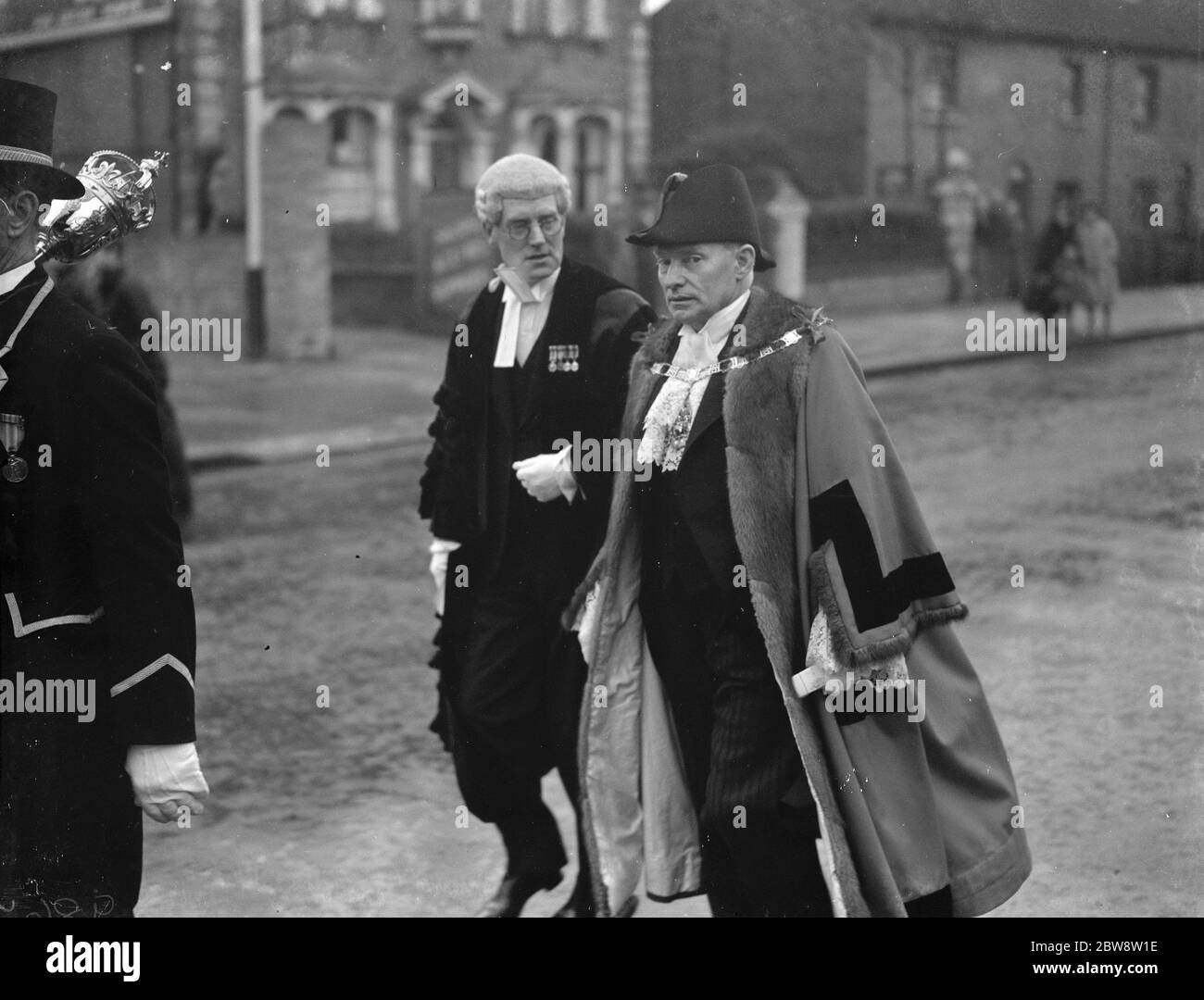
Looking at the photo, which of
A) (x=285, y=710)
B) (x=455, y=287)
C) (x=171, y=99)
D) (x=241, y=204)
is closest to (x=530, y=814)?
(x=285, y=710)

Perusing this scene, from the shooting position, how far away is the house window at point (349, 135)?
13.5 meters

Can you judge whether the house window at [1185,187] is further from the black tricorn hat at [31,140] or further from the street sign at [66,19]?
the black tricorn hat at [31,140]

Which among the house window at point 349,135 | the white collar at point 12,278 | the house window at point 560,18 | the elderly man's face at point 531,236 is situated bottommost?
the white collar at point 12,278

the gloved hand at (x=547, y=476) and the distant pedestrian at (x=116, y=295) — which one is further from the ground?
the distant pedestrian at (x=116, y=295)

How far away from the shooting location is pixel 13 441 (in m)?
3.49

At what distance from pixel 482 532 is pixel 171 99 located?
3860mm

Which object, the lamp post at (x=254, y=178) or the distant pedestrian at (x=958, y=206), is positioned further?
the distant pedestrian at (x=958, y=206)

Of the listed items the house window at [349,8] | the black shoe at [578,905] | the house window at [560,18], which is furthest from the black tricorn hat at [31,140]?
the house window at [349,8]

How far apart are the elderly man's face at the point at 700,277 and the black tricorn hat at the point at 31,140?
141 centimetres

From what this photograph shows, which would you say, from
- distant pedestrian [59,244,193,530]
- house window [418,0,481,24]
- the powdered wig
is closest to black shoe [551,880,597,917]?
the powdered wig

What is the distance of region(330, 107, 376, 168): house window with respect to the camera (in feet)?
44.3

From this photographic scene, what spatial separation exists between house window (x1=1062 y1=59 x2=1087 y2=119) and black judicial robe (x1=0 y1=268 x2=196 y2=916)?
5.60 meters

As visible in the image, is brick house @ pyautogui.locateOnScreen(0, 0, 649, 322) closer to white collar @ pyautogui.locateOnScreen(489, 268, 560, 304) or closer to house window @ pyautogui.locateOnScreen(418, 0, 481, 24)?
house window @ pyautogui.locateOnScreen(418, 0, 481, 24)
